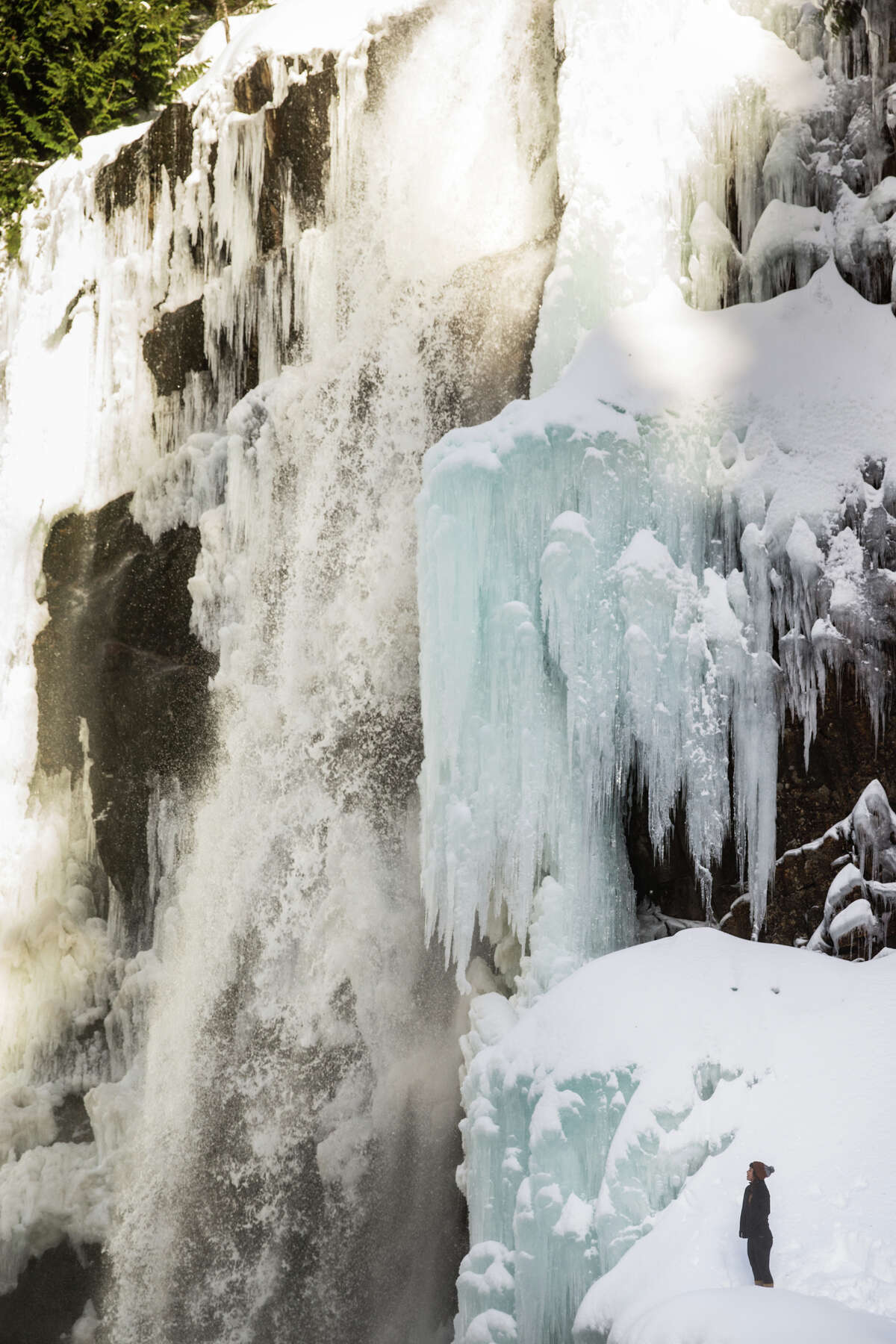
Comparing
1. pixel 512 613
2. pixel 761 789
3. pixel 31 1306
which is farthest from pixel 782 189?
pixel 31 1306

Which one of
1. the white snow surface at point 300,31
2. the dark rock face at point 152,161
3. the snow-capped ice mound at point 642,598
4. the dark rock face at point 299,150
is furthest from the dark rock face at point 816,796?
the dark rock face at point 152,161

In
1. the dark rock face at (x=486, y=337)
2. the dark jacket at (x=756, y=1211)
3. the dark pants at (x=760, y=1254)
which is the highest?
the dark rock face at (x=486, y=337)

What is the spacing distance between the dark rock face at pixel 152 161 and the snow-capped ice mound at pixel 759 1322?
32.3 feet

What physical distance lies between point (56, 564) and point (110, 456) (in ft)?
3.79

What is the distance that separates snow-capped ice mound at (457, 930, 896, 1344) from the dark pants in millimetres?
55

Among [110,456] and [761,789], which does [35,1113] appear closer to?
[110,456]

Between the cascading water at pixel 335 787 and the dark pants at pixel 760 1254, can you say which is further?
the cascading water at pixel 335 787

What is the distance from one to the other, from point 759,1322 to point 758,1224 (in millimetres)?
660

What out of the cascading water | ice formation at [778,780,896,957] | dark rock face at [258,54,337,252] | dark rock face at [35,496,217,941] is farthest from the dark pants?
dark rock face at [258,54,337,252]

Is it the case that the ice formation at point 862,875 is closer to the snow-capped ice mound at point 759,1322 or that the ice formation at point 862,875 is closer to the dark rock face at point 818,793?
the dark rock face at point 818,793

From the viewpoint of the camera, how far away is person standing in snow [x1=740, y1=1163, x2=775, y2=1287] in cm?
449

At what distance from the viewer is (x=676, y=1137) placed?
5.28m

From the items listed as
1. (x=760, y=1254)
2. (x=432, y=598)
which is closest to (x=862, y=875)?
(x=760, y=1254)

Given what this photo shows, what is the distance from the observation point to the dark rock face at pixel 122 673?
10.2 m
